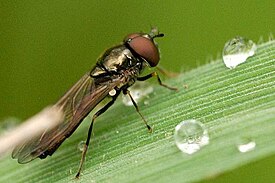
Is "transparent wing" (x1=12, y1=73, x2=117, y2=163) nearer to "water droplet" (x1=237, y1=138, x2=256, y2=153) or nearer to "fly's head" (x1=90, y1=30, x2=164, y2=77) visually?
"fly's head" (x1=90, y1=30, x2=164, y2=77)

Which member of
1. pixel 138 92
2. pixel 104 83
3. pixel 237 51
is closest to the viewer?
pixel 237 51

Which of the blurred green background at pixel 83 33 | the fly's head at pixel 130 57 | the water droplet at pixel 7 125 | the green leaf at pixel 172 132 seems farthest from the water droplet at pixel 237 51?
the water droplet at pixel 7 125

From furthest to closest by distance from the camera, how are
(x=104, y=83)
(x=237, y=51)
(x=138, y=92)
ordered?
(x=138, y=92), (x=104, y=83), (x=237, y=51)

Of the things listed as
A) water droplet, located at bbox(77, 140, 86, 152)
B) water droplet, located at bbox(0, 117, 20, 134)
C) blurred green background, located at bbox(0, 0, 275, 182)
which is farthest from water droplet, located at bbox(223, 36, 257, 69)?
water droplet, located at bbox(0, 117, 20, 134)

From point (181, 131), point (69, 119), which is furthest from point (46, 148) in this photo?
point (181, 131)

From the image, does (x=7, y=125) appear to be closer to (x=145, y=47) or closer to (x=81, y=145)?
(x=81, y=145)

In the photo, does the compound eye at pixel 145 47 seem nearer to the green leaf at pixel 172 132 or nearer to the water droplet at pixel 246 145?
the green leaf at pixel 172 132

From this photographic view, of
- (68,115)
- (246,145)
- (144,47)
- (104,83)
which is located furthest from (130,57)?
(246,145)
